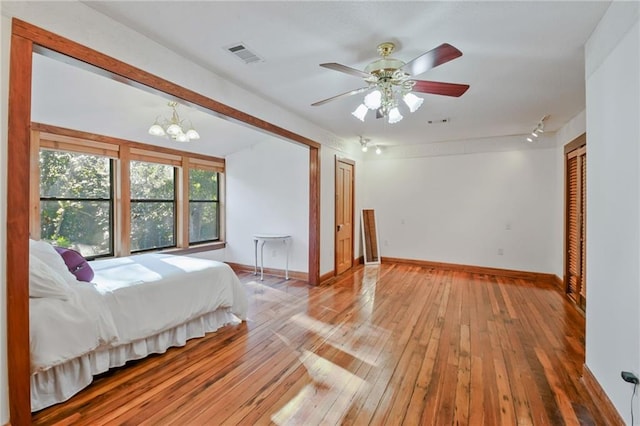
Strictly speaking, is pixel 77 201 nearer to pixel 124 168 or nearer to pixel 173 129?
pixel 124 168

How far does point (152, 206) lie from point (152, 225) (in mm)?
327

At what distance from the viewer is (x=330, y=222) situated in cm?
532

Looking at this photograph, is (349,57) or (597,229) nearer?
(597,229)

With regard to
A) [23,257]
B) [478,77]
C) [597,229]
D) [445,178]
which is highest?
[478,77]

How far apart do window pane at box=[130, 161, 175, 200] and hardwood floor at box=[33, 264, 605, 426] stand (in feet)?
9.10

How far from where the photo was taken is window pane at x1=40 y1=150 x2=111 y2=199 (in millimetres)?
3771

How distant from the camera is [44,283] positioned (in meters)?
1.96

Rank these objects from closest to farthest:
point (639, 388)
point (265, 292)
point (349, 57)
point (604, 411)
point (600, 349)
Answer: point (639, 388) → point (604, 411) → point (600, 349) → point (349, 57) → point (265, 292)

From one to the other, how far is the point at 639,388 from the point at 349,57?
2832mm

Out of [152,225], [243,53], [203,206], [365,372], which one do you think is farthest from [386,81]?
[203,206]

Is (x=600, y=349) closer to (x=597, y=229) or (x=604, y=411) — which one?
(x=604, y=411)

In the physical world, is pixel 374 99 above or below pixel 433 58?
below

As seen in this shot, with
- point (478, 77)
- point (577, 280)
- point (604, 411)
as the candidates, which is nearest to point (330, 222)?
point (478, 77)

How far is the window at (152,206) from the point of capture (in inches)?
188
